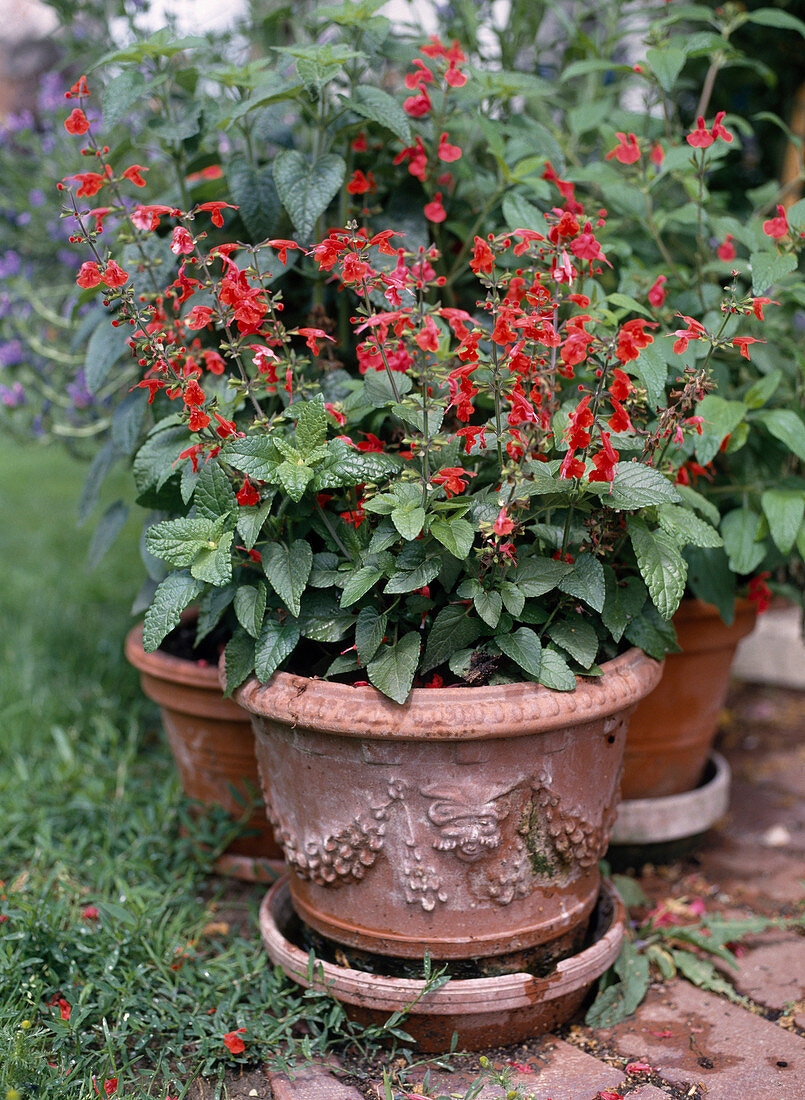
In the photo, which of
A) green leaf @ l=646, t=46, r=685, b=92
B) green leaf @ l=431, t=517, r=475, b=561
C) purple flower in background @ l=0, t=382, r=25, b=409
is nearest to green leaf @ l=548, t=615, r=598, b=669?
green leaf @ l=431, t=517, r=475, b=561

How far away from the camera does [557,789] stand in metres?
1.21

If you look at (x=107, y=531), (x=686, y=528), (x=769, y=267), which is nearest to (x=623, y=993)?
(x=686, y=528)

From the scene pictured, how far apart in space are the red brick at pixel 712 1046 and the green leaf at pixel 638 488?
2.55 ft

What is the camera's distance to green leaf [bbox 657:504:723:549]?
1.21 metres

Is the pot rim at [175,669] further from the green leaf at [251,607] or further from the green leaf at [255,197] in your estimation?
the green leaf at [255,197]

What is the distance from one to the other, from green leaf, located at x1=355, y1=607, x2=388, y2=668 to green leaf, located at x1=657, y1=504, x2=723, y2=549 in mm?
402

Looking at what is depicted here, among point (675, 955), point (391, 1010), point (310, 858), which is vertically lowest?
point (675, 955)

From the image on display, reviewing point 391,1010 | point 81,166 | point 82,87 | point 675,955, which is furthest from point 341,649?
point 81,166

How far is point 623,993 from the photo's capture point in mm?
1389

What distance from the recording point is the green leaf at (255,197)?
1.51m

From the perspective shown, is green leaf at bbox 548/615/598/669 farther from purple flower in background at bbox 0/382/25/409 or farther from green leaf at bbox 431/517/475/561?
purple flower in background at bbox 0/382/25/409

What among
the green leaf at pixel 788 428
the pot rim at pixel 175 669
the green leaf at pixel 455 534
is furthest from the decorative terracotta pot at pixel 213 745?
the green leaf at pixel 788 428

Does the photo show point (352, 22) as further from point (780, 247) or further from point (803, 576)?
point (803, 576)

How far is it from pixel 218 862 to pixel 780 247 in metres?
1.47
